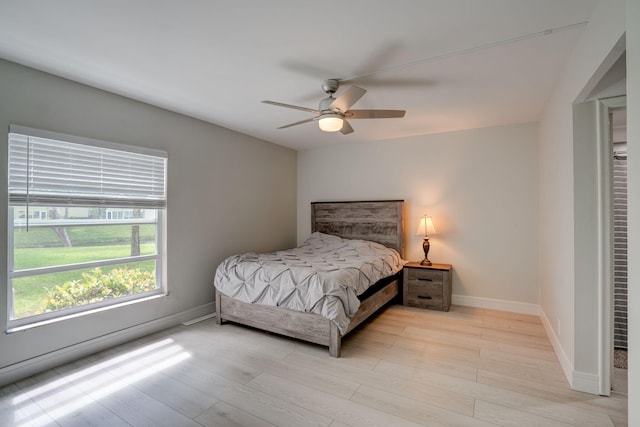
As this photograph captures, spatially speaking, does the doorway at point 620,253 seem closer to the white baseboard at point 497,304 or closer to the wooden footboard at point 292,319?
the white baseboard at point 497,304

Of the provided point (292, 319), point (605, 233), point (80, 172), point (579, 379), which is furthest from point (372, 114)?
point (80, 172)

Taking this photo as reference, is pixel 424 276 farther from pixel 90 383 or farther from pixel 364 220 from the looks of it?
pixel 90 383

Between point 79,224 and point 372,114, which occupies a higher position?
point 372,114

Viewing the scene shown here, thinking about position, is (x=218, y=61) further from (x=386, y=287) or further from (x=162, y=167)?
(x=386, y=287)

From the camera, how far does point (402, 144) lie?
4.50 metres

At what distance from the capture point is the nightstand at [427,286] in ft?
12.5

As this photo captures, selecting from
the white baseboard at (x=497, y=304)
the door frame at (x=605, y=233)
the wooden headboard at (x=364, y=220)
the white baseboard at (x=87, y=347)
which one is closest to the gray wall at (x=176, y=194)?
the white baseboard at (x=87, y=347)

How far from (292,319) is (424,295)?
1991mm

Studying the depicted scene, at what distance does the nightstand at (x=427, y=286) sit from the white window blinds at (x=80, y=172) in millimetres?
3242

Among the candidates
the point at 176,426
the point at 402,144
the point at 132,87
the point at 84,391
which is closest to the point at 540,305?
the point at 402,144

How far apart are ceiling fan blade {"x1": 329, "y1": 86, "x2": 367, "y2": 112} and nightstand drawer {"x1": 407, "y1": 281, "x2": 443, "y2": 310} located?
266cm

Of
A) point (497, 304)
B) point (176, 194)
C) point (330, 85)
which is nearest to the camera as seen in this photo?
point (330, 85)

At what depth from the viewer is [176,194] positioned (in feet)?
11.2

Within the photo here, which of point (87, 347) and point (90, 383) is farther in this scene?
point (87, 347)
